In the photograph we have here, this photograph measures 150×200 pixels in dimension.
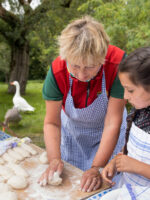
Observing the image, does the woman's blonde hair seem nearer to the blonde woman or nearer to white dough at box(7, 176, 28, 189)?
the blonde woman

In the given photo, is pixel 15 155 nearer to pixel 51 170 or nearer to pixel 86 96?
pixel 51 170

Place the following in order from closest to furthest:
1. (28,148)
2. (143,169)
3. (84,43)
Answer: (143,169) → (84,43) → (28,148)

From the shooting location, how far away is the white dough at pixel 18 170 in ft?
4.42

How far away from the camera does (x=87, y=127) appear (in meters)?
1.80

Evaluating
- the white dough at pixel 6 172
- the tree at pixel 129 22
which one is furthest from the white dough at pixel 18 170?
the tree at pixel 129 22

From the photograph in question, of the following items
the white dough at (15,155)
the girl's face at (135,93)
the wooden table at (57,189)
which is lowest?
the wooden table at (57,189)

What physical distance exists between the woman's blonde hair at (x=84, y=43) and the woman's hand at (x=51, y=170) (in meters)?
0.63

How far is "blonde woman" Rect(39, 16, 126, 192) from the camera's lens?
4.07 ft

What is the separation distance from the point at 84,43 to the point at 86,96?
477 mm

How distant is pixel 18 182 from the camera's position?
124 centimetres

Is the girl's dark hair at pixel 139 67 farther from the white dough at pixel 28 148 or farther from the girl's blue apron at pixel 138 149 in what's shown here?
the white dough at pixel 28 148

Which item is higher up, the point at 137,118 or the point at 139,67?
the point at 139,67

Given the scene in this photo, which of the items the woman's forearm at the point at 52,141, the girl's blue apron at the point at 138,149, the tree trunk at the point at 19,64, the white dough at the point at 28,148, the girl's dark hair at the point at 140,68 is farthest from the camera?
the tree trunk at the point at 19,64

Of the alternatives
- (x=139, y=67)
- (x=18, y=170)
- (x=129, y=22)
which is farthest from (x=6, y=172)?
(x=129, y=22)
